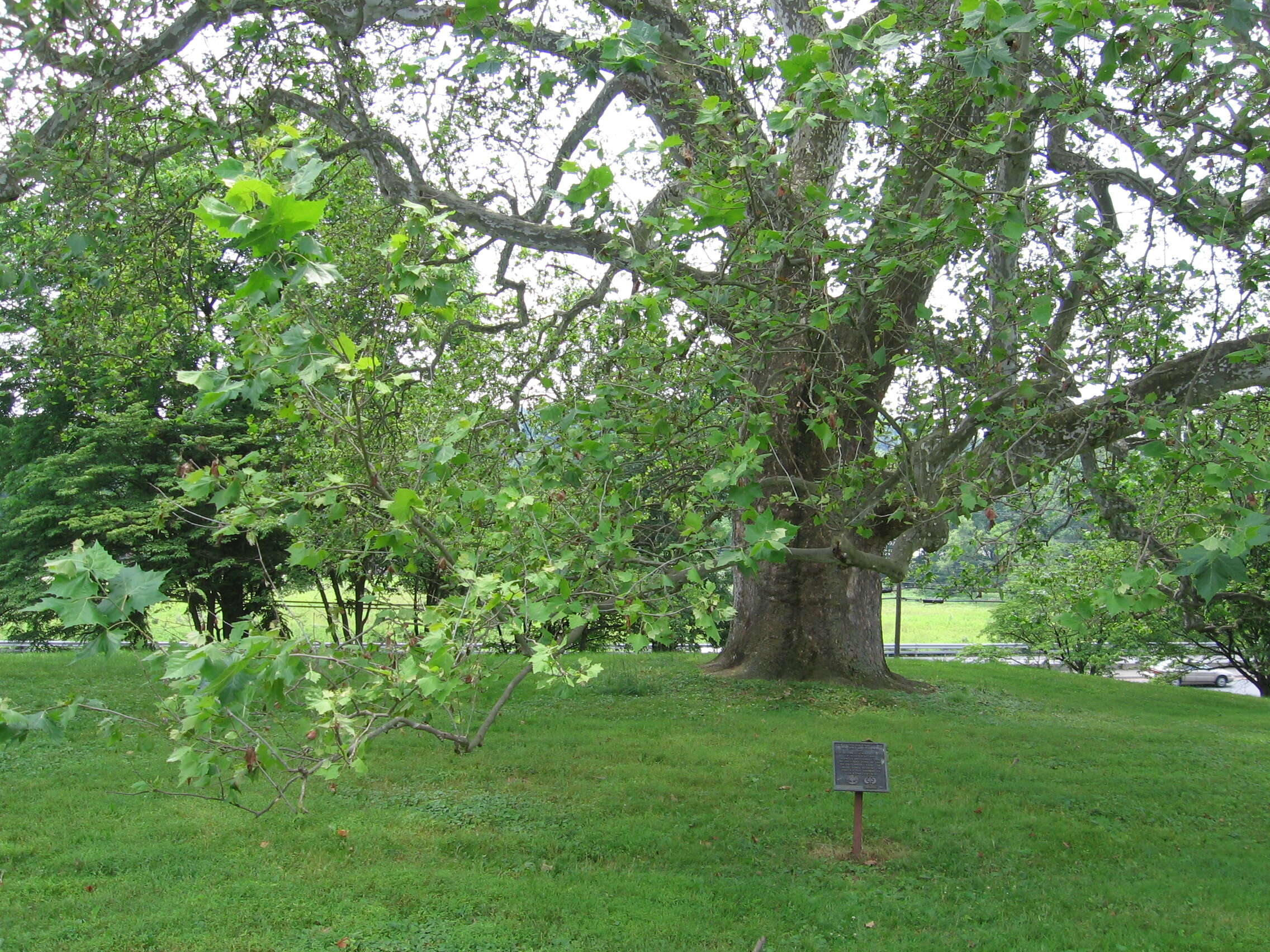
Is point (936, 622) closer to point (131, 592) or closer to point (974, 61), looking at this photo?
point (974, 61)

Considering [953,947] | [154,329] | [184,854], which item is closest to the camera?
[953,947]

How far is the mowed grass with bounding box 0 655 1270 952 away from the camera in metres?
5.08

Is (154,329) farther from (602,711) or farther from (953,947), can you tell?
(953,947)

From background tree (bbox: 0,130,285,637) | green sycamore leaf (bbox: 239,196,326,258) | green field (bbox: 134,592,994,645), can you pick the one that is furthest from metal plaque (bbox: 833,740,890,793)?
green field (bbox: 134,592,994,645)

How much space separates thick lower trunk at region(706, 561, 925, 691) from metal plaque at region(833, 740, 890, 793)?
5.65m

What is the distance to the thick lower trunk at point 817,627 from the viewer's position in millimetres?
12430

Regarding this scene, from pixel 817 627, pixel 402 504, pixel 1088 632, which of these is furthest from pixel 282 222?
pixel 1088 632

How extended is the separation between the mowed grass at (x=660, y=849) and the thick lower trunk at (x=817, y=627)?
1.86 metres

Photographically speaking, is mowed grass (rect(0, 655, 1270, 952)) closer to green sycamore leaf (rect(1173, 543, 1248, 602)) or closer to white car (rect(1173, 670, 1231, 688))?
green sycamore leaf (rect(1173, 543, 1248, 602))

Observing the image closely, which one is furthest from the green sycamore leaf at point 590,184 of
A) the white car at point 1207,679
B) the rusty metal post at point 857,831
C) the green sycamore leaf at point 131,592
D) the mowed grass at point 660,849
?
the white car at point 1207,679

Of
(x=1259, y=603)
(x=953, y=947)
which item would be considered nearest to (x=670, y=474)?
(x=953, y=947)

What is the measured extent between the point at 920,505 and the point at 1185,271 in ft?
8.52

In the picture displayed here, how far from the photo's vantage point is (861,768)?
6.43 metres

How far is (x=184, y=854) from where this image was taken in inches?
232
